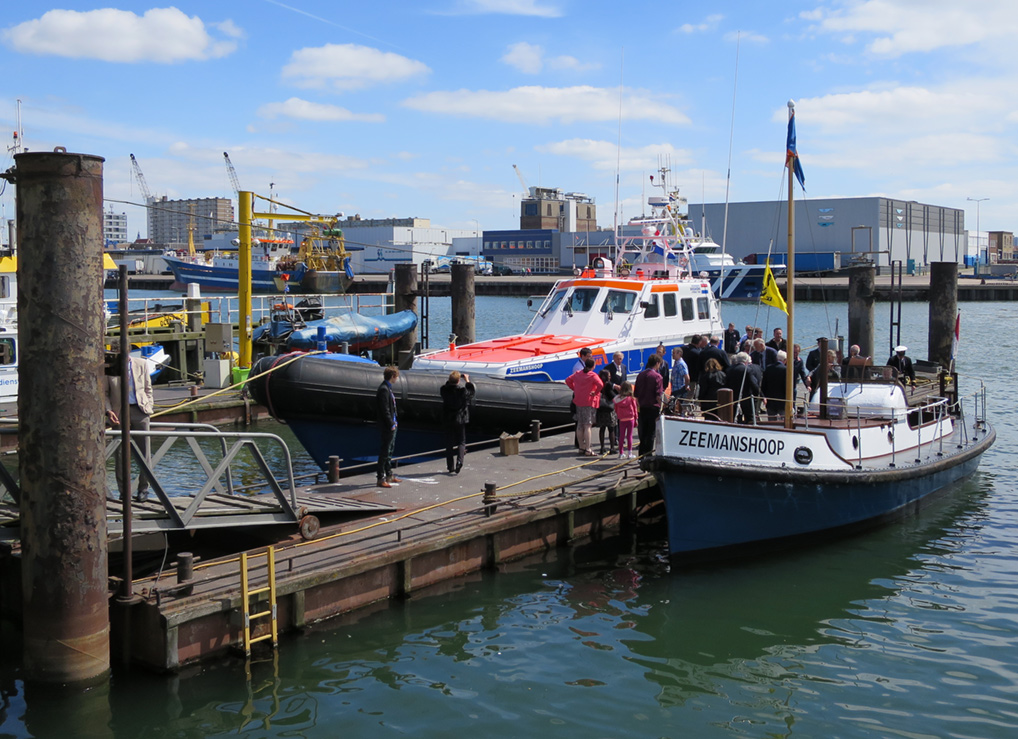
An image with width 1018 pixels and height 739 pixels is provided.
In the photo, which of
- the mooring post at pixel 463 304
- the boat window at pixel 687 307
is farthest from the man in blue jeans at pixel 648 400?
the mooring post at pixel 463 304

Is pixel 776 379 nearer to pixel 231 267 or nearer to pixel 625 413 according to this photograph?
pixel 625 413

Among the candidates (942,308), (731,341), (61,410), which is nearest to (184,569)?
(61,410)

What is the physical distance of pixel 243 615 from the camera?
836cm

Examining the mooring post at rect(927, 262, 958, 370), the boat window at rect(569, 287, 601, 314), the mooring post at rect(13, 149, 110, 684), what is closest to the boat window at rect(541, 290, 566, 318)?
the boat window at rect(569, 287, 601, 314)

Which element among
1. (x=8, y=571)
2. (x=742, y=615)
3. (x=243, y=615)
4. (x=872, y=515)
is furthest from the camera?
(x=872, y=515)

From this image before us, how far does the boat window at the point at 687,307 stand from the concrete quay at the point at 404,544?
5.89 metres

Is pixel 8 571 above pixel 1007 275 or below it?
below

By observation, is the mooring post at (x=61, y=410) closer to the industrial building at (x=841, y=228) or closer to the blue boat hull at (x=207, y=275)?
the blue boat hull at (x=207, y=275)

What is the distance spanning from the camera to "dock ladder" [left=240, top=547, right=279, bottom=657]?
831 cm

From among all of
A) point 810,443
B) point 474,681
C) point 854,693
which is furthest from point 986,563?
point 474,681

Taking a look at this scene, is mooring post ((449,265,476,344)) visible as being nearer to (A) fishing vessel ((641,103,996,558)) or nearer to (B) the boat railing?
(A) fishing vessel ((641,103,996,558))

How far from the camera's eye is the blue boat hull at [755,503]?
11297 millimetres

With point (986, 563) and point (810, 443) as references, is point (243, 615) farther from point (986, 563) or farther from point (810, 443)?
point (986, 563)

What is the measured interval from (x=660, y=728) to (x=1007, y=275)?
109m
